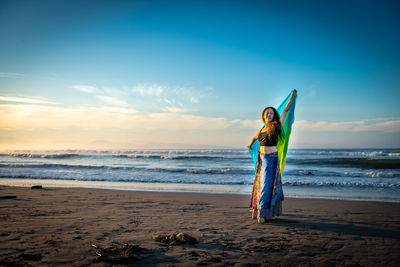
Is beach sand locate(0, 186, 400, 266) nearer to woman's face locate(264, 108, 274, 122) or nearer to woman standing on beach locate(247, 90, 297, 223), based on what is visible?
woman standing on beach locate(247, 90, 297, 223)

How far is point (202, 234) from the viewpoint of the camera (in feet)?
13.6

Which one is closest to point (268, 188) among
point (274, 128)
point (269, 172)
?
point (269, 172)

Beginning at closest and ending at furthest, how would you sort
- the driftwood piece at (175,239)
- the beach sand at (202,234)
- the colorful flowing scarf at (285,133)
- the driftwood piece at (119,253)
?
1. the driftwood piece at (119,253)
2. the beach sand at (202,234)
3. the driftwood piece at (175,239)
4. the colorful flowing scarf at (285,133)

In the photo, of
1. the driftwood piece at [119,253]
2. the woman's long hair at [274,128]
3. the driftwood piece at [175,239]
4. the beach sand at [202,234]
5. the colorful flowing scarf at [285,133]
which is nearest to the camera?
the driftwood piece at [119,253]

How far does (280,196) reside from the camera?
5188 millimetres

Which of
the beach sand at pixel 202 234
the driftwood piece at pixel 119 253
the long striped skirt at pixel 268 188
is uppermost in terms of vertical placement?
the long striped skirt at pixel 268 188

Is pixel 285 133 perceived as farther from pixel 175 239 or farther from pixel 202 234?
pixel 175 239

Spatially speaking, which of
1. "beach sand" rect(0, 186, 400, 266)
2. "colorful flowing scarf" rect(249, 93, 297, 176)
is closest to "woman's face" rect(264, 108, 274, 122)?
"colorful flowing scarf" rect(249, 93, 297, 176)

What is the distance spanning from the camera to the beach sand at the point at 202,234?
3.10m

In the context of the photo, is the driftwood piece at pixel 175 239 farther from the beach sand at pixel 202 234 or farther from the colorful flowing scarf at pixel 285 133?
the colorful flowing scarf at pixel 285 133

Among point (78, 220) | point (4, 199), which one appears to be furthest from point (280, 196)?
point (4, 199)

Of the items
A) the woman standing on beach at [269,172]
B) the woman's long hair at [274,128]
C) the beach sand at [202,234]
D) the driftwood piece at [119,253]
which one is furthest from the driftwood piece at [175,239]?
the woman's long hair at [274,128]

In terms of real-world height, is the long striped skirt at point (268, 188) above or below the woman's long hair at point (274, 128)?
below

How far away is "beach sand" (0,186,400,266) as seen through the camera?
10.2 feet
